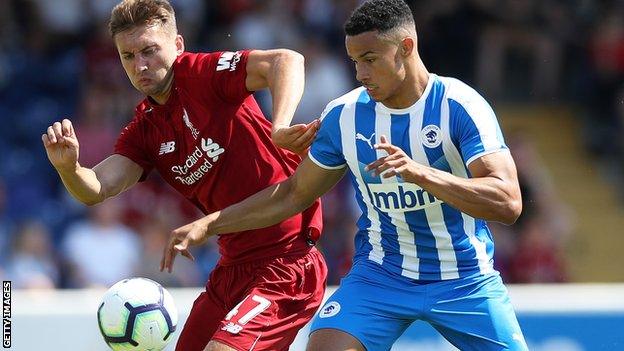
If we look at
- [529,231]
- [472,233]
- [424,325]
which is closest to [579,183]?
[529,231]

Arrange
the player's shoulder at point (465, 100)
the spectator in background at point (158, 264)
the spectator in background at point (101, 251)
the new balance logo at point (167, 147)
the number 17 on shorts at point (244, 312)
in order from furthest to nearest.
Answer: the spectator in background at point (101, 251)
the spectator in background at point (158, 264)
the new balance logo at point (167, 147)
the number 17 on shorts at point (244, 312)
the player's shoulder at point (465, 100)

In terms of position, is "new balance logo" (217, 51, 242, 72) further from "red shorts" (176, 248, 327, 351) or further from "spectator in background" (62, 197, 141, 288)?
"spectator in background" (62, 197, 141, 288)

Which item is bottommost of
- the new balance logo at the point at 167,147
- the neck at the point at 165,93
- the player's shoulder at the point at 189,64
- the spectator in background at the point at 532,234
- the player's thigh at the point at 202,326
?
the spectator in background at the point at 532,234

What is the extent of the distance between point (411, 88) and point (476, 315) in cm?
108

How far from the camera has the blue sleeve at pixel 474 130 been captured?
16.8ft

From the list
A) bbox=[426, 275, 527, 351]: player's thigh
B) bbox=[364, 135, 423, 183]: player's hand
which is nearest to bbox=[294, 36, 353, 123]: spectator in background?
bbox=[426, 275, 527, 351]: player's thigh

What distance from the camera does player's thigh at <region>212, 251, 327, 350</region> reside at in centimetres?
548

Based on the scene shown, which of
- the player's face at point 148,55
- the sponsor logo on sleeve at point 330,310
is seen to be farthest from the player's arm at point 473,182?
the player's face at point 148,55

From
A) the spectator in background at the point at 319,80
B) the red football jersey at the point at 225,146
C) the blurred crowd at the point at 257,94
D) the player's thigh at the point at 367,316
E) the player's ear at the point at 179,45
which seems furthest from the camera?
the spectator in background at the point at 319,80

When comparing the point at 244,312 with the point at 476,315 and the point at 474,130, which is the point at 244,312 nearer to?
the point at 476,315

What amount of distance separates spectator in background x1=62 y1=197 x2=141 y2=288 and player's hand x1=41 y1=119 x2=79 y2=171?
4597 millimetres

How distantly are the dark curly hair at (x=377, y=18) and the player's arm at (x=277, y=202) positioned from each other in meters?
0.72

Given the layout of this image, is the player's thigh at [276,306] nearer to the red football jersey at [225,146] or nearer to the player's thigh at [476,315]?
the red football jersey at [225,146]

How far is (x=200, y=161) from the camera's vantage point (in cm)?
588
